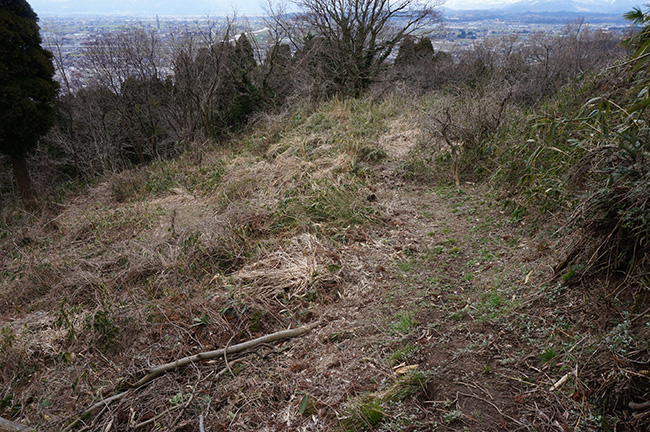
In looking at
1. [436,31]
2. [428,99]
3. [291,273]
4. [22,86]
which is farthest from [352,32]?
[291,273]

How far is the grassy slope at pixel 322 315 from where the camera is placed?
1983 mm

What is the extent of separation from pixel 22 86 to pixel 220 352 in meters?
10.7

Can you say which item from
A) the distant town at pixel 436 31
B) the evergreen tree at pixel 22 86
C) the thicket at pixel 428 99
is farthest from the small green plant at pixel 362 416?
the distant town at pixel 436 31

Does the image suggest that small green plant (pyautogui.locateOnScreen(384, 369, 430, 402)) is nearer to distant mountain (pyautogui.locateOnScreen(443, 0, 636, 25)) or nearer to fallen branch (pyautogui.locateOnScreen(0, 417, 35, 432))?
fallen branch (pyautogui.locateOnScreen(0, 417, 35, 432))

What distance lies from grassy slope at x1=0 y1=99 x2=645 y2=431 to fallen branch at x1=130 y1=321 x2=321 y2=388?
0.06m

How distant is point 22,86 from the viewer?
32.1 feet

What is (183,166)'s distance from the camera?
8.76 metres

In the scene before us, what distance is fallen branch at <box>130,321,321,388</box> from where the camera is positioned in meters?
2.70

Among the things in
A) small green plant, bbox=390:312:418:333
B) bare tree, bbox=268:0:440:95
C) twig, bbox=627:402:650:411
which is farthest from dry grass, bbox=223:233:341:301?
bare tree, bbox=268:0:440:95

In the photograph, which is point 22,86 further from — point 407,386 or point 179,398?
point 407,386

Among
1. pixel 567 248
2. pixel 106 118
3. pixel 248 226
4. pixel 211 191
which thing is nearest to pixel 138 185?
pixel 211 191

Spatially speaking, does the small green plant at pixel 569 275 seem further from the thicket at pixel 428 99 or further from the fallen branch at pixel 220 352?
the fallen branch at pixel 220 352

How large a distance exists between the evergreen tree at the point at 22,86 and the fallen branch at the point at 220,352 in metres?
9.42

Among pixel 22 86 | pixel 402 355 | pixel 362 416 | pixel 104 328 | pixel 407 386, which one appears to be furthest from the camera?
pixel 22 86
